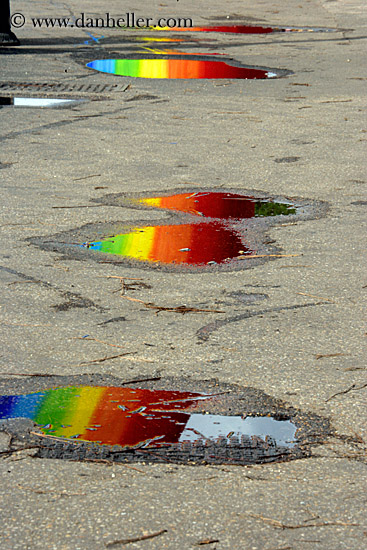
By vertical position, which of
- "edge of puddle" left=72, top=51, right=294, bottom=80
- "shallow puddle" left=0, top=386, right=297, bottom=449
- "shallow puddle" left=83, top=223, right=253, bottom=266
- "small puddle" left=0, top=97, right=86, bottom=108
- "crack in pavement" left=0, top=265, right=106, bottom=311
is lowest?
"shallow puddle" left=0, top=386, right=297, bottom=449

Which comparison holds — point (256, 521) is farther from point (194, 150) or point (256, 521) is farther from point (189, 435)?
point (194, 150)

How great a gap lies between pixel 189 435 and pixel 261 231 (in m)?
2.58

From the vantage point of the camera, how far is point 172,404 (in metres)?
3.42

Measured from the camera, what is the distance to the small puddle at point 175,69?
38.5ft

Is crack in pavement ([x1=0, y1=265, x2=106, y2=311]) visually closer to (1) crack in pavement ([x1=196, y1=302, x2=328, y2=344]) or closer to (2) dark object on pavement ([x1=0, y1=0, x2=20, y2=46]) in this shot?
(1) crack in pavement ([x1=196, y1=302, x2=328, y2=344])

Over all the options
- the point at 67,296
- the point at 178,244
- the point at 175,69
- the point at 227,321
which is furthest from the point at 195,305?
the point at 175,69

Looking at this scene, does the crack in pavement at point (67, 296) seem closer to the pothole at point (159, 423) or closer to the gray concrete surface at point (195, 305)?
the gray concrete surface at point (195, 305)

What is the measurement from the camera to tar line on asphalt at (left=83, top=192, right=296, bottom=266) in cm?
514

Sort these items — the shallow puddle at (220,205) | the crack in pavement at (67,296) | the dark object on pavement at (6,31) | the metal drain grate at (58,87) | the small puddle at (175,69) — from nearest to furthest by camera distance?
the crack in pavement at (67,296) < the shallow puddle at (220,205) < the metal drain grate at (58,87) < the small puddle at (175,69) < the dark object on pavement at (6,31)

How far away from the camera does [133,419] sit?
3314 millimetres

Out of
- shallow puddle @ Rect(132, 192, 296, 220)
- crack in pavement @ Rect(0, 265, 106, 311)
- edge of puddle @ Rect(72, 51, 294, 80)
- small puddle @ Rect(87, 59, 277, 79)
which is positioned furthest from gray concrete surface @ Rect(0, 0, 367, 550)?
edge of puddle @ Rect(72, 51, 294, 80)

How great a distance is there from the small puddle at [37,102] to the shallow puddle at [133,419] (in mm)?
6601

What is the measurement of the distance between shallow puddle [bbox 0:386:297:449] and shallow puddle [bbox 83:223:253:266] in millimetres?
1648

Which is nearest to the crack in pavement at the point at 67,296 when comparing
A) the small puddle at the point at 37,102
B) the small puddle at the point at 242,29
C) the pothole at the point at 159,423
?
the pothole at the point at 159,423
